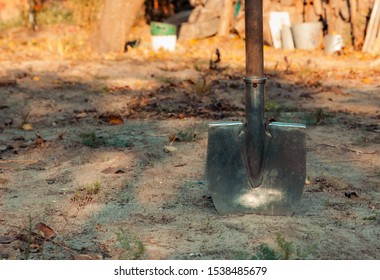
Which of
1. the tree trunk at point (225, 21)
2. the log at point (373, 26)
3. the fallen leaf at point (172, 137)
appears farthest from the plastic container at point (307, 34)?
the fallen leaf at point (172, 137)

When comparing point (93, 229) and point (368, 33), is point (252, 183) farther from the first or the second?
point (368, 33)

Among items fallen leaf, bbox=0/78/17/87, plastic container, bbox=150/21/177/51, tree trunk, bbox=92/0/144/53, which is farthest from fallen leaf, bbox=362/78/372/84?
fallen leaf, bbox=0/78/17/87

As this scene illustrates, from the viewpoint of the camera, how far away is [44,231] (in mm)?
3008

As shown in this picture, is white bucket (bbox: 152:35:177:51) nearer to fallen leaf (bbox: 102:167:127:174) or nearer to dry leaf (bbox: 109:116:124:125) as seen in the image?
dry leaf (bbox: 109:116:124:125)

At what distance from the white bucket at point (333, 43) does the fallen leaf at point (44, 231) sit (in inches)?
256

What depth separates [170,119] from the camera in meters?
5.33

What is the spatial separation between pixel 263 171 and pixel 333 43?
236 inches

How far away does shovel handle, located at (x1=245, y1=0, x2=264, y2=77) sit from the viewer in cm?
326

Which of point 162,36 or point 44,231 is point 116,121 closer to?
point 44,231

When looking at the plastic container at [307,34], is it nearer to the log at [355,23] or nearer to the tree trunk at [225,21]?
the log at [355,23]

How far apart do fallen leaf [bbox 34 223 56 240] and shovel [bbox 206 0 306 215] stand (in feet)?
2.47

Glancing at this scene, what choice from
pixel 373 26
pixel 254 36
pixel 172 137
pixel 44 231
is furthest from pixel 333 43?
pixel 44 231

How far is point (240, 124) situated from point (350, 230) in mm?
705

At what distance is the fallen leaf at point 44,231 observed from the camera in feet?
9.78
